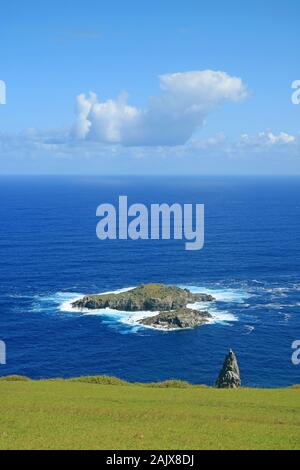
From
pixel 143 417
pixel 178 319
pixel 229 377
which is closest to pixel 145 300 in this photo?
pixel 178 319

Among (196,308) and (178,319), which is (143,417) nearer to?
(178,319)

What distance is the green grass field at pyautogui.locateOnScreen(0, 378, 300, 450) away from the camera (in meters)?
30.8

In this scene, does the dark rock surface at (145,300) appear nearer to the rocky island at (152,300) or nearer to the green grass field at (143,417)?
the rocky island at (152,300)

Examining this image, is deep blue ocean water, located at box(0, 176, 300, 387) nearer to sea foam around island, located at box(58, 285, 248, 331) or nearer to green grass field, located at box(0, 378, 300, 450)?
sea foam around island, located at box(58, 285, 248, 331)

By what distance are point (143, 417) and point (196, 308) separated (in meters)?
93.2

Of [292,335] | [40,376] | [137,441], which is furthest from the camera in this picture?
[292,335]

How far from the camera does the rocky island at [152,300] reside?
126806 millimetres

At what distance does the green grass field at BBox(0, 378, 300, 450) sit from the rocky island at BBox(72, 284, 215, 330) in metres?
77.4

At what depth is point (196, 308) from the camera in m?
129

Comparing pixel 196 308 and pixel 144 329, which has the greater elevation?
pixel 196 308
